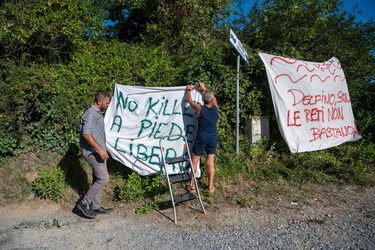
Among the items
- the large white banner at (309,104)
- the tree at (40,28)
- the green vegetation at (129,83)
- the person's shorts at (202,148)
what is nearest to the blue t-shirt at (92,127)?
the green vegetation at (129,83)

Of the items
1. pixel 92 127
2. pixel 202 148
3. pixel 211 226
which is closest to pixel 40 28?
pixel 92 127

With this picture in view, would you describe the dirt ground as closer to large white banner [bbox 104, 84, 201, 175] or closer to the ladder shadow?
the ladder shadow

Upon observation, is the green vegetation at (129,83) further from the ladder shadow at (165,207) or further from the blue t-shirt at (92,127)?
the blue t-shirt at (92,127)

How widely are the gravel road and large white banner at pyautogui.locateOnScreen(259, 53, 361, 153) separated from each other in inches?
64.7

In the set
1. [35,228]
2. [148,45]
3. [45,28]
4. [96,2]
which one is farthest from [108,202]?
[96,2]

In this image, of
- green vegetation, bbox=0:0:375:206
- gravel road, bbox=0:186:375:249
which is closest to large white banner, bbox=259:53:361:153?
green vegetation, bbox=0:0:375:206

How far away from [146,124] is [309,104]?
3601 mm

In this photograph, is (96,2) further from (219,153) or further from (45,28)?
(219,153)

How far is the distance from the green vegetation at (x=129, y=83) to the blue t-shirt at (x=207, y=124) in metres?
0.97

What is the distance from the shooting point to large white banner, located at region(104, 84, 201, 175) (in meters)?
4.77

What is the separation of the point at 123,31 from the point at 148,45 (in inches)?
115

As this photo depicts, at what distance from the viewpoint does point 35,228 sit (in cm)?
368

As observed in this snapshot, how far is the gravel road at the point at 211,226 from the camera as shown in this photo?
3.23m

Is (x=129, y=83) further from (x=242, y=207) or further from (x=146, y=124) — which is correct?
(x=242, y=207)
